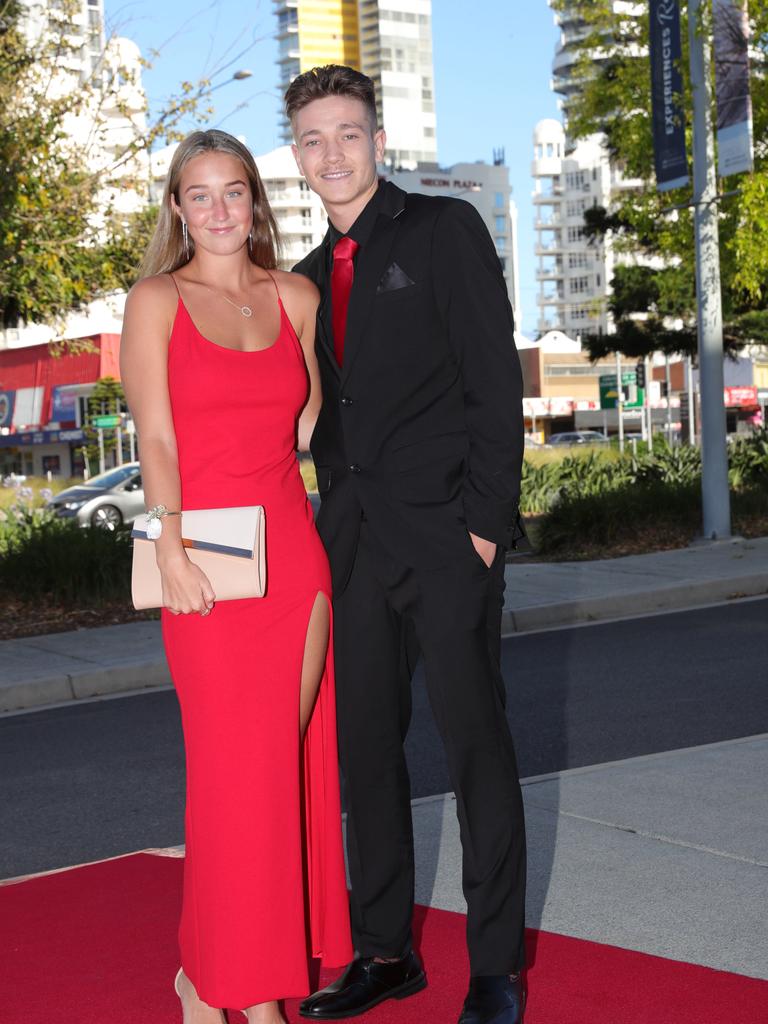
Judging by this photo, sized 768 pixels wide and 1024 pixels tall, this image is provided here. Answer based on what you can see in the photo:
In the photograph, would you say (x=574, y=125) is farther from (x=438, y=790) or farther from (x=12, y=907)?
(x=12, y=907)

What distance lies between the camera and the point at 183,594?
9.65ft

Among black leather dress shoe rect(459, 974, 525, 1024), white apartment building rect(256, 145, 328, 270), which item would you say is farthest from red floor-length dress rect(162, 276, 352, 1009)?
white apartment building rect(256, 145, 328, 270)

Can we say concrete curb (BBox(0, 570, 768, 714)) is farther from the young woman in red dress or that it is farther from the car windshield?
the car windshield

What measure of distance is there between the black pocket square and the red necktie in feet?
0.34

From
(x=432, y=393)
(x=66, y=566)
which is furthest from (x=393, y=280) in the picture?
(x=66, y=566)

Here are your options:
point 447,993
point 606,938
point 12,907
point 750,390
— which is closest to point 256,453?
point 447,993

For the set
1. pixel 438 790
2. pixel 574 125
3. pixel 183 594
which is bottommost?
pixel 438 790

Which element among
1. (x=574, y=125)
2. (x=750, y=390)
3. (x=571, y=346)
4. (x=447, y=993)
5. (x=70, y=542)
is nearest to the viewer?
(x=447, y=993)

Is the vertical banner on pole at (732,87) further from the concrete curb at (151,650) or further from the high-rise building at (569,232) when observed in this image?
the high-rise building at (569,232)

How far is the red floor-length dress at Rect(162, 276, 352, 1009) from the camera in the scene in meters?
2.99

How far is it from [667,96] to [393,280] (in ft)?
44.9

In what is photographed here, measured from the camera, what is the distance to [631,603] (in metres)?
11.3

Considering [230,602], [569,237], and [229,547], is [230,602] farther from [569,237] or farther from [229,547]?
[569,237]

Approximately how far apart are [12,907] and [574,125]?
1853cm
